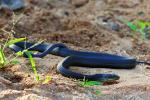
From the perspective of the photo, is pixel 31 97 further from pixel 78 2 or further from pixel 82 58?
pixel 78 2

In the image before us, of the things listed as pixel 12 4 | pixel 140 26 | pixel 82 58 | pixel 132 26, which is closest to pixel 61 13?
pixel 12 4

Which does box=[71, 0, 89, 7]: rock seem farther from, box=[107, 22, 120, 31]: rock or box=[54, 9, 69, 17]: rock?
box=[107, 22, 120, 31]: rock

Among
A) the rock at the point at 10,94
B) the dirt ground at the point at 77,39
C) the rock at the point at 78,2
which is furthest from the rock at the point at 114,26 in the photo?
the rock at the point at 10,94

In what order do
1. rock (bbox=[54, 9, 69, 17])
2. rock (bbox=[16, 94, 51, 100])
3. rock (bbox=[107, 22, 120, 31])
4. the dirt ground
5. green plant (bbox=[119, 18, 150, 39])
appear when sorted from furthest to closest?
rock (bbox=[54, 9, 69, 17]), rock (bbox=[107, 22, 120, 31]), green plant (bbox=[119, 18, 150, 39]), the dirt ground, rock (bbox=[16, 94, 51, 100])

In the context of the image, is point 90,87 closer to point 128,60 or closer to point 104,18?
point 128,60

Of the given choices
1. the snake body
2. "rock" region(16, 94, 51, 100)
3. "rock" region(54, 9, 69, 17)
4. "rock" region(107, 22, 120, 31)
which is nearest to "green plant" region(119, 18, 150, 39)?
"rock" region(107, 22, 120, 31)
